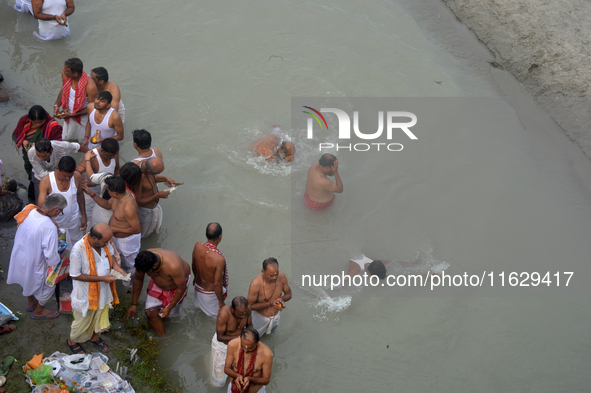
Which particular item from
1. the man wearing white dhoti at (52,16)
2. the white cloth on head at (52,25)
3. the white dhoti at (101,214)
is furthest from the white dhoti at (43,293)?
the white cloth on head at (52,25)

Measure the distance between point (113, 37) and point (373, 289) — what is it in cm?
746

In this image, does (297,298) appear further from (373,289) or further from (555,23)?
(555,23)

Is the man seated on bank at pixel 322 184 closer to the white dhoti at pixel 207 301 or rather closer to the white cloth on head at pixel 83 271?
the white dhoti at pixel 207 301

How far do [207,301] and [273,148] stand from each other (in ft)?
11.2

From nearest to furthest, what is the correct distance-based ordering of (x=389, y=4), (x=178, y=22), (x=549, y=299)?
(x=549, y=299) → (x=178, y=22) → (x=389, y=4)

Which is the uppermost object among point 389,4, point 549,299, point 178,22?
point 389,4

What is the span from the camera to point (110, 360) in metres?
5.29

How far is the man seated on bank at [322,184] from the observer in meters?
7.09

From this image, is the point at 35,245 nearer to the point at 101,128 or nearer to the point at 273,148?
the point at 101,128

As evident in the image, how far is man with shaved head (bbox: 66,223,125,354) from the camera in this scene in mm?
4777

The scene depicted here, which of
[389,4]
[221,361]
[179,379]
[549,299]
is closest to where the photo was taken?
[221,361]

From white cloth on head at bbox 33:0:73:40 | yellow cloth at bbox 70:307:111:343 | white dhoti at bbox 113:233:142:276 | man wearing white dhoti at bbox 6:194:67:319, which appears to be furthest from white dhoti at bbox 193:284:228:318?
white cloth on head at bbox 33:0:73:40

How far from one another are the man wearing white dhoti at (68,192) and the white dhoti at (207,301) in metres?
1.61

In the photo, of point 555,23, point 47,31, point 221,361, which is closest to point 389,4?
point 555,23
